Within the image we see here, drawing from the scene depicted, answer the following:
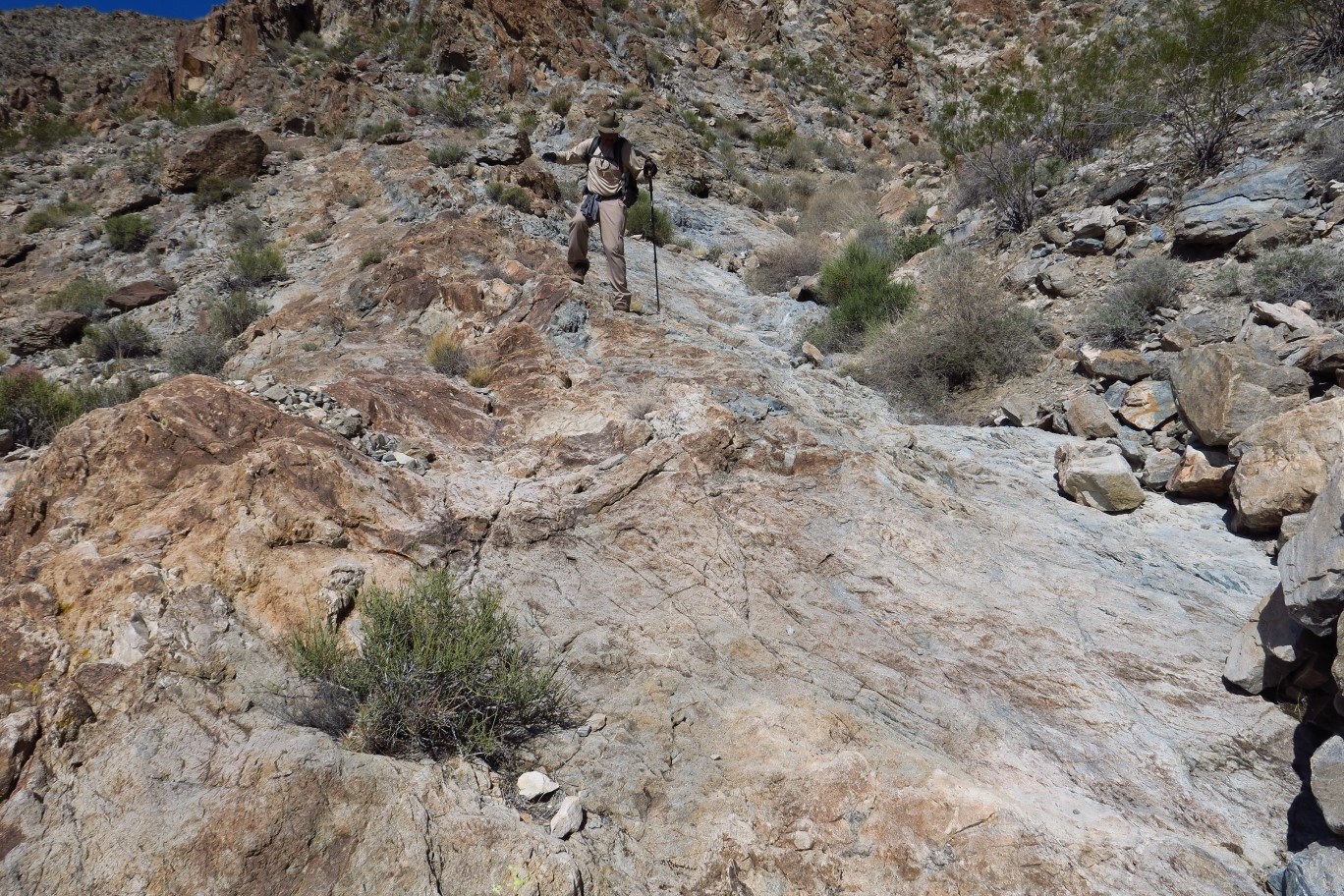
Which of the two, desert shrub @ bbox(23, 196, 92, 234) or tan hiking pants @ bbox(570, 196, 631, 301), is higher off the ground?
tan hiking pants @ bbox(570, 196, 631, 301)

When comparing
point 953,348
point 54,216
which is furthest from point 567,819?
point 54,216

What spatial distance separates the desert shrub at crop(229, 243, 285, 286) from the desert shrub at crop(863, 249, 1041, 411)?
7515mm

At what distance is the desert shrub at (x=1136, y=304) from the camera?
5.93 meters

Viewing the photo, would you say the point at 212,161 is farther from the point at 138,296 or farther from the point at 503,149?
the point at 503,149

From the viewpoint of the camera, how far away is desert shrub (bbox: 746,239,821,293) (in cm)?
948

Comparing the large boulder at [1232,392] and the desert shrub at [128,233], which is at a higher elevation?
the large boulder at [1232,392]

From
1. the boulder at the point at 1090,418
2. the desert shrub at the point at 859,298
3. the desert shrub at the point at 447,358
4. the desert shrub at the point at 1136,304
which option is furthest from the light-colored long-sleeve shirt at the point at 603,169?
the desert shrub at the point at 1136,304

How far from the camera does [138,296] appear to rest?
28.0 feet

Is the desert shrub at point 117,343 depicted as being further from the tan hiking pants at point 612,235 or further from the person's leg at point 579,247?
the tan hiking pants at point 612,235

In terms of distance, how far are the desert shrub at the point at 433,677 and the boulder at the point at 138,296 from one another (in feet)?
28.4

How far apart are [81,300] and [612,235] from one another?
7591 mm

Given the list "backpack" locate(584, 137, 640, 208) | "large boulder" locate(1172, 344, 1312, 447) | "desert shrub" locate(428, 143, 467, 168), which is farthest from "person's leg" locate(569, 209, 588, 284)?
"desert shrub" locate(428, 143, 467, 168)

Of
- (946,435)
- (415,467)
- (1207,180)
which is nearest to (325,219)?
(415,467)

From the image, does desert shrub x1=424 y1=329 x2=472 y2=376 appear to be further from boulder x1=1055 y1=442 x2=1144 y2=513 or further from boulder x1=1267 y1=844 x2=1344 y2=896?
boulder x1=1267 y1=844 x2=1344 y2=896
